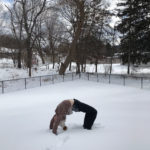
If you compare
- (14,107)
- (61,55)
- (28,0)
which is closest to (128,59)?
(61,55)

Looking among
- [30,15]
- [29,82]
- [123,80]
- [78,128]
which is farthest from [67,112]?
[30,15]

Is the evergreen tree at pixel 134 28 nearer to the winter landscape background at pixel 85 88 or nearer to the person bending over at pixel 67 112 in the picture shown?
the winter landscape background at pixel 85 88

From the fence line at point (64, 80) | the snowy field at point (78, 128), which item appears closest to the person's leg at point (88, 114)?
the snowy field at point (78, 128)

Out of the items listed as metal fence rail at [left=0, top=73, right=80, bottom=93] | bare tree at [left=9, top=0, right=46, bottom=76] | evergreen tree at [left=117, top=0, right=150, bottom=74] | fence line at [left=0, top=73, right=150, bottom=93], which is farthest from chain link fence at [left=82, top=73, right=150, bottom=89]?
bare tree at [left=9, top=0, right=46, bottom=76]

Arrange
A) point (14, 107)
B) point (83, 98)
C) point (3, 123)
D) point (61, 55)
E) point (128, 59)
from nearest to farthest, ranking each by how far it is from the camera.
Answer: point (3, 123) < point (14, 107) < point (83, 98) < point (128, 59) < point (61, 55)

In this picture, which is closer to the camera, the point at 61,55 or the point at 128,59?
the point at 128,59

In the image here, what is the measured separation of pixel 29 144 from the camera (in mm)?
6242

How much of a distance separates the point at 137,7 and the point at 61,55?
13511 millimetres

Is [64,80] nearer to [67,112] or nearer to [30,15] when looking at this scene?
[30,15]

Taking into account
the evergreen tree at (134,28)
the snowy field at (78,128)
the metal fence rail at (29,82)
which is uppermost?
the evergreen tree at (134,28)

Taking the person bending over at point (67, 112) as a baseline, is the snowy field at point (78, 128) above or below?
below

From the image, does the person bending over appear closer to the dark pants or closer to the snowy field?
the dark pants

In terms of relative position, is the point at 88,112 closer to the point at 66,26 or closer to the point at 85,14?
the point at 85,14

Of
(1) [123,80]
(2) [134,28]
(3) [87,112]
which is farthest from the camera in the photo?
(2) [134,28]
